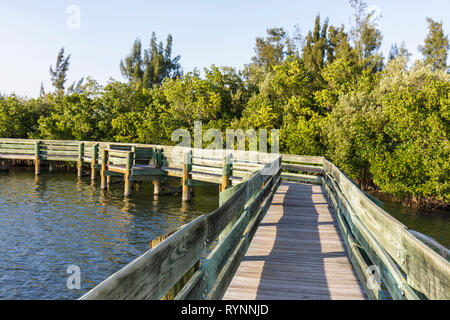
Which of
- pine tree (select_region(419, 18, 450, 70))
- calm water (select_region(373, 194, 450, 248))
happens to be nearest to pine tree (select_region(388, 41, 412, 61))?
pine tree (select_region(419, 18, 450, 70))

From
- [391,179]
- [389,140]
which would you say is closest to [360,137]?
[389,140]

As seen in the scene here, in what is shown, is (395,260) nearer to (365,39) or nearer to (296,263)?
(296,263)

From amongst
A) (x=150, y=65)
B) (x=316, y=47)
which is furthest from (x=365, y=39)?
(x=150, y=65)

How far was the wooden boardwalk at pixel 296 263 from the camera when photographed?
4566 mm

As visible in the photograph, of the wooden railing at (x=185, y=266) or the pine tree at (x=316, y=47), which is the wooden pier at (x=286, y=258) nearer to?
the wooden railing at (x=185, y=266)

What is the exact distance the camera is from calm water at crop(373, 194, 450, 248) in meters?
16.0

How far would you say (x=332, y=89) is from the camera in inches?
1280

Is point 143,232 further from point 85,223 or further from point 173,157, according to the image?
point 173,157

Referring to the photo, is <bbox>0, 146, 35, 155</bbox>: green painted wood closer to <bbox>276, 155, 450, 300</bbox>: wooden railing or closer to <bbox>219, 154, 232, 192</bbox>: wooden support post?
<bbox>219, 154, 232, 192</bbox>: wooden support post

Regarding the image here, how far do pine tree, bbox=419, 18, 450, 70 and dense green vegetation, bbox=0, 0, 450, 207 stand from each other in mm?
17720

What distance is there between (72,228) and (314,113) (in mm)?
21426

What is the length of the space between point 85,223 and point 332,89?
24.1m

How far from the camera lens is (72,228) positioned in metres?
13.9

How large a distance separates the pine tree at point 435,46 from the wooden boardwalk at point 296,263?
2369 inches
